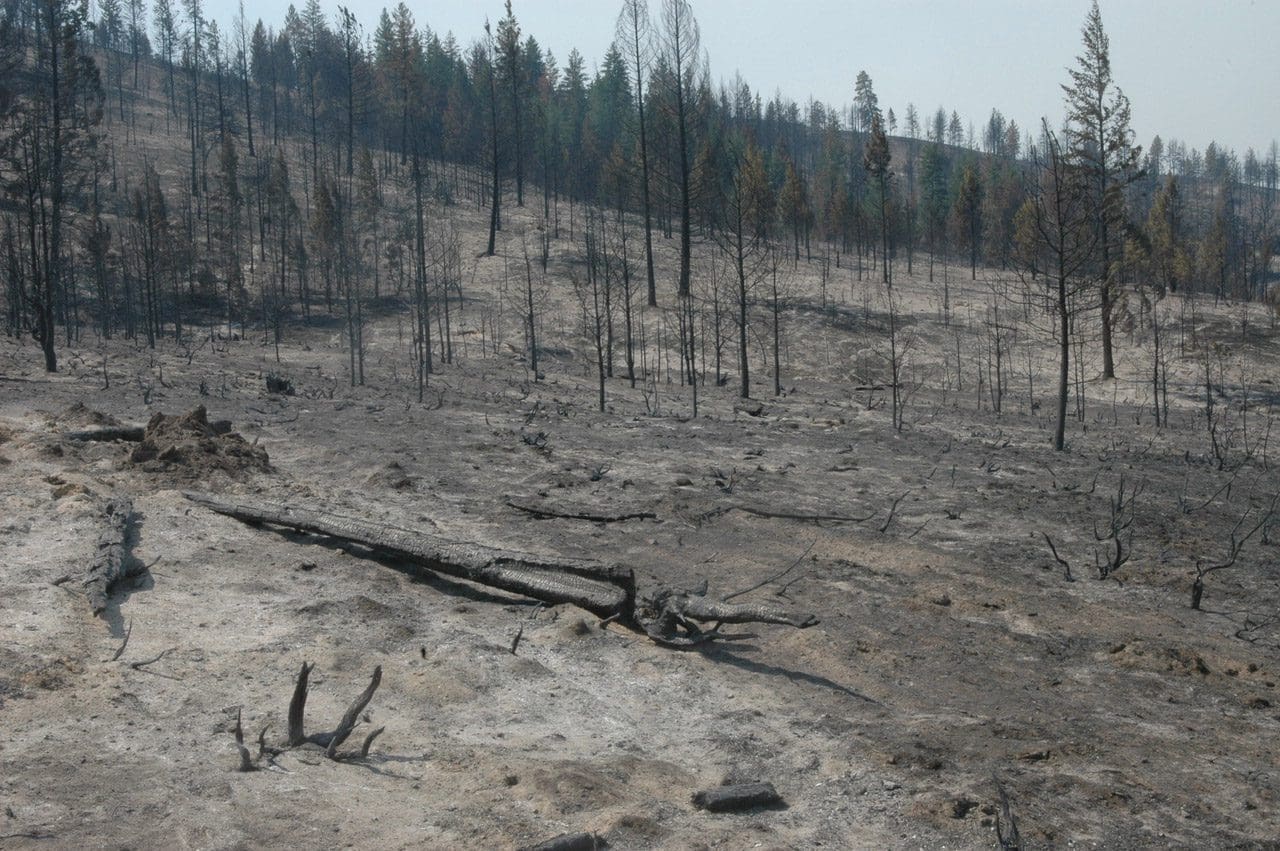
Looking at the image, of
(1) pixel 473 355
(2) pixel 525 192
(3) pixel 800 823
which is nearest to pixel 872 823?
(3) pixel 800 823

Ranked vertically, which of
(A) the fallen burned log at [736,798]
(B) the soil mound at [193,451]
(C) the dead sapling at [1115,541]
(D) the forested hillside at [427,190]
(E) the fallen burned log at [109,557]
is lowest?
(A) the fallen burned log at [736,798]

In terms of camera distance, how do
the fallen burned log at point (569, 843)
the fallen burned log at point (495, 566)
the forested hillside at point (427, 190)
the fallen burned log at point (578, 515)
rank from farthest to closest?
the forested hillside at point (427, 190)
the fallen burned log at point (578, 515)
the fallen burned log at point (495, 566)
the fallen burned log at point (569, 843)

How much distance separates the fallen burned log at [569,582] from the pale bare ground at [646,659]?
192 millimetres

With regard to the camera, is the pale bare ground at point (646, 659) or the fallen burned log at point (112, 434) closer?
the pale bare ground at point (646, 659)

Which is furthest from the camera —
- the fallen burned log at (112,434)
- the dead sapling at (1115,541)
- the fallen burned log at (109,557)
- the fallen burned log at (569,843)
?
the fallen burned log at (112,434)

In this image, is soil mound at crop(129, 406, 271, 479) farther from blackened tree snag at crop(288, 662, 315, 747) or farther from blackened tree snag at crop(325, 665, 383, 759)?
blackened tree snag at crop(325, 665, 383, 759)

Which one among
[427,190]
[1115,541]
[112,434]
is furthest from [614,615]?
[427,190]

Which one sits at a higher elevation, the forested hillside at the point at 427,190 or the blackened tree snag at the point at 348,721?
the forested hillside at the point at 427,190

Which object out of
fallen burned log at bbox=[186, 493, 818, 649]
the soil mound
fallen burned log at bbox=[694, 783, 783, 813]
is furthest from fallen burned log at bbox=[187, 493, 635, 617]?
fallen burned log at bbox=[694, 783, 783, 813]

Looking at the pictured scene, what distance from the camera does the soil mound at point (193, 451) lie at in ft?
40.0

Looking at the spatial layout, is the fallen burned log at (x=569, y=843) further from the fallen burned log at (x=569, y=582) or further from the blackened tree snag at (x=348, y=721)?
the fallen burned log at (x=569, y=582)

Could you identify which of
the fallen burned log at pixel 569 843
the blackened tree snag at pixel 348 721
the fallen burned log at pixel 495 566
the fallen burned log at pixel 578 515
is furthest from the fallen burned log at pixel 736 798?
the fallen burned log at pixel 578 515

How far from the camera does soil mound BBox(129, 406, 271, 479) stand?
1218cm

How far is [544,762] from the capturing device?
6086 mm
